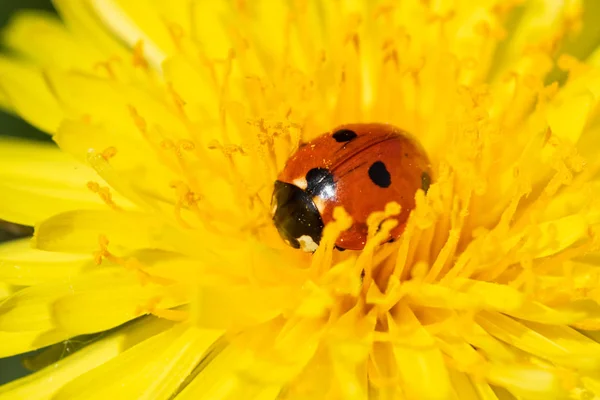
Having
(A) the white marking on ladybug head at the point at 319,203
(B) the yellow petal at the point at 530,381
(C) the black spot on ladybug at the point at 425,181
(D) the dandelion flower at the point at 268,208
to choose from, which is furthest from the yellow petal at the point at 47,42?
(B) the yellow petal at the point at 530,381

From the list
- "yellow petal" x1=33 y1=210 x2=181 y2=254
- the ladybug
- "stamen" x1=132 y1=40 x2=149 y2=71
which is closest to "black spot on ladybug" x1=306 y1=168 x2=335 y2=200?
the ladybug

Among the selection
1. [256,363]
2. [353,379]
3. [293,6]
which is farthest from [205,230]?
[293,6]

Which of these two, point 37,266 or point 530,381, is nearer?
point 530,381

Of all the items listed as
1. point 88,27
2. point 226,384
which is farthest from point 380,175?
point 88,27

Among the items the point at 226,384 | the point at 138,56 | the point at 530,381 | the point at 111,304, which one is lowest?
the point at 530,381

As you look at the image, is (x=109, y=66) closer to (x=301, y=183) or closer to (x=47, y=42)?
(x=47, y=42)

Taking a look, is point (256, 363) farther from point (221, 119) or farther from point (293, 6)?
point (293, 6)

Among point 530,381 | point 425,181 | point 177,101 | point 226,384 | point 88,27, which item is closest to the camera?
point 530,381
